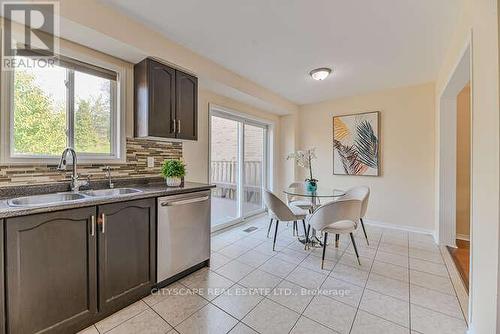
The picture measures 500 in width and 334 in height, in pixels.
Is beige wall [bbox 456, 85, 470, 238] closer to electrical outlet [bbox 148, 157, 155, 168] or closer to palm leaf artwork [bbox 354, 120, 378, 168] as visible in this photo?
palm leaf artwork [bbox 354, 120, 378, 168]

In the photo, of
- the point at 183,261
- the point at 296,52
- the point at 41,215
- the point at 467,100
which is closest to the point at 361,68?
the point at 296,52

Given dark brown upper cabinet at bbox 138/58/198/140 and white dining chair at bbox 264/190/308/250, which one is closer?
dark brown upper cabinet at bbox 138/58/198/140

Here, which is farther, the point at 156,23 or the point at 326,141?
the point at 326,141

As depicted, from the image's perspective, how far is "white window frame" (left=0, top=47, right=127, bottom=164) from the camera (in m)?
1.59

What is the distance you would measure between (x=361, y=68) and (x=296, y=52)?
104 centimetres

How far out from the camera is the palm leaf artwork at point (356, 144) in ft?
12.6

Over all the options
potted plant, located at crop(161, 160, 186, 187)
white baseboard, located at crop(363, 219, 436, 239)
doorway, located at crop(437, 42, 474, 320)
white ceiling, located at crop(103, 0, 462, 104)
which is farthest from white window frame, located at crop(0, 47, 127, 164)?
white baseboard, located at crop(363, 219, 436, 239)

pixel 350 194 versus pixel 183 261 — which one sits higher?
pixel 350 194

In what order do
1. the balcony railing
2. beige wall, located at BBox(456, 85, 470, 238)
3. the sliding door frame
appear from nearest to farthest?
beige wall, located at BBox(456, 85, 470, 238)
the sliding door frame
the balcony railing

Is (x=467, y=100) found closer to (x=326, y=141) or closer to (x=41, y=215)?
(x=326, y=141)

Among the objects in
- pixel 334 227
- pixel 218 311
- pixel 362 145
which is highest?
pixel 362 145

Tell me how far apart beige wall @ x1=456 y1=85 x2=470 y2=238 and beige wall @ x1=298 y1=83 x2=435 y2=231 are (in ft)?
1.00

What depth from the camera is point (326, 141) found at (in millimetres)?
4383

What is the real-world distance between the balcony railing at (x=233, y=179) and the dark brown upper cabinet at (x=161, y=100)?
1.15 metres
